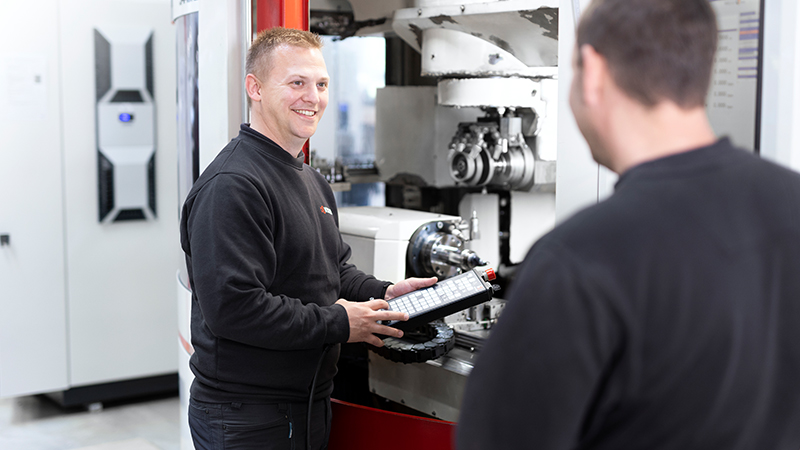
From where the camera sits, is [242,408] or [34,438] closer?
[242,408]

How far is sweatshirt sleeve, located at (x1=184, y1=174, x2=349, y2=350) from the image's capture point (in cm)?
123

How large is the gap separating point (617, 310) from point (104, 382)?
3127mm

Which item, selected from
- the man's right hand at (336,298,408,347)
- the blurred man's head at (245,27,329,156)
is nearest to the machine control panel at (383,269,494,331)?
the man's right hand at (336,298,408,347)

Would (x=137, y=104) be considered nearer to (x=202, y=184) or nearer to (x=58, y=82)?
(x=58, y=82)

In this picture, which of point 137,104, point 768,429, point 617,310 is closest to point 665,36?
point 617,310

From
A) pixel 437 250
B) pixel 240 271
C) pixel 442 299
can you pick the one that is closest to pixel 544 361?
pixel 240 271

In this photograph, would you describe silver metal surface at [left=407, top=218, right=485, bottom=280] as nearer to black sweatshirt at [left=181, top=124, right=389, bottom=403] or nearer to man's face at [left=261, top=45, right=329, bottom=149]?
black sweatshirt at [left=181, top=124, right=389, bottom=403]

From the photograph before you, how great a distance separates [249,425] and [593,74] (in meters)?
0.96

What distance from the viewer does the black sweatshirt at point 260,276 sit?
124 cm

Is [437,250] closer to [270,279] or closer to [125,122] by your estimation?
[270,279]

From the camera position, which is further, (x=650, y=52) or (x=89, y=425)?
(x=89, y=425)

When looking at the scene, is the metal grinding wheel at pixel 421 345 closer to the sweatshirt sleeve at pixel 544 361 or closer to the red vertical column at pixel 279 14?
the red vertical column at pixel 279 14

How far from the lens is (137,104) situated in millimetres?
3168

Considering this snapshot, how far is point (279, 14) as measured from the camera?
5.94 ft
